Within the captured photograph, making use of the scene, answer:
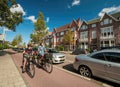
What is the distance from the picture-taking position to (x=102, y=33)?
2981 centimetres

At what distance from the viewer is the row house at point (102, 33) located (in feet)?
87.8

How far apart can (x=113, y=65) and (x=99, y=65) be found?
73 centimetres

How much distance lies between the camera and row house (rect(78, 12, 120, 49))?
2675 cm

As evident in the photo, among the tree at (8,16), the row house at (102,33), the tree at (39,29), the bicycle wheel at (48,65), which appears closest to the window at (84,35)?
the row house at (102,33)

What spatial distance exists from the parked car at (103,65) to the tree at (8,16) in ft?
54.7

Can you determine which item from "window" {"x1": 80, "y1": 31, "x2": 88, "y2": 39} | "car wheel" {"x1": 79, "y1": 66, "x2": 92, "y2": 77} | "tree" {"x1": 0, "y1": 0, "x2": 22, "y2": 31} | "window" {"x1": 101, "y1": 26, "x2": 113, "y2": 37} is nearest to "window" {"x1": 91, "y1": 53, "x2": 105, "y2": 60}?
"car wheel" {"x1": 79, "y1": 66, "x2": 92, "y2": 77}

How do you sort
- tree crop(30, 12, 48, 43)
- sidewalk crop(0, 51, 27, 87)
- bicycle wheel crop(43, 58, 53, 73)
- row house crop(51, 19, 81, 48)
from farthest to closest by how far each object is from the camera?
1. row house crop(51, 19, 81, 48)
2. tree crop(30, 12, 48, 43)
3. bicycle wheel crop(43, 58, 53, 73)
4. sidewalk crop(0, 51, 27, 87)

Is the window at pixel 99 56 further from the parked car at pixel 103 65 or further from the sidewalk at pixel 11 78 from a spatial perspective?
the sidewalk at pixel 11 78

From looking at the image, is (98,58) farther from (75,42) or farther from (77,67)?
(75,42)

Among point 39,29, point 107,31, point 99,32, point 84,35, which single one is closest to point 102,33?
point 99,32

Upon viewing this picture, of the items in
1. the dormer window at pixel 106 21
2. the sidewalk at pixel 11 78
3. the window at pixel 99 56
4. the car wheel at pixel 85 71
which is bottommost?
the sidewalk at pixel 11 78

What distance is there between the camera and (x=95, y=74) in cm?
565

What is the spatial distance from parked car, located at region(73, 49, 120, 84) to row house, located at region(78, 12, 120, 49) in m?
22.8

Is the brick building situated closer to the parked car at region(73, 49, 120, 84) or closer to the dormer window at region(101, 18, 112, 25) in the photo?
A: the dormer window at region(101, 18, 112, 25)
